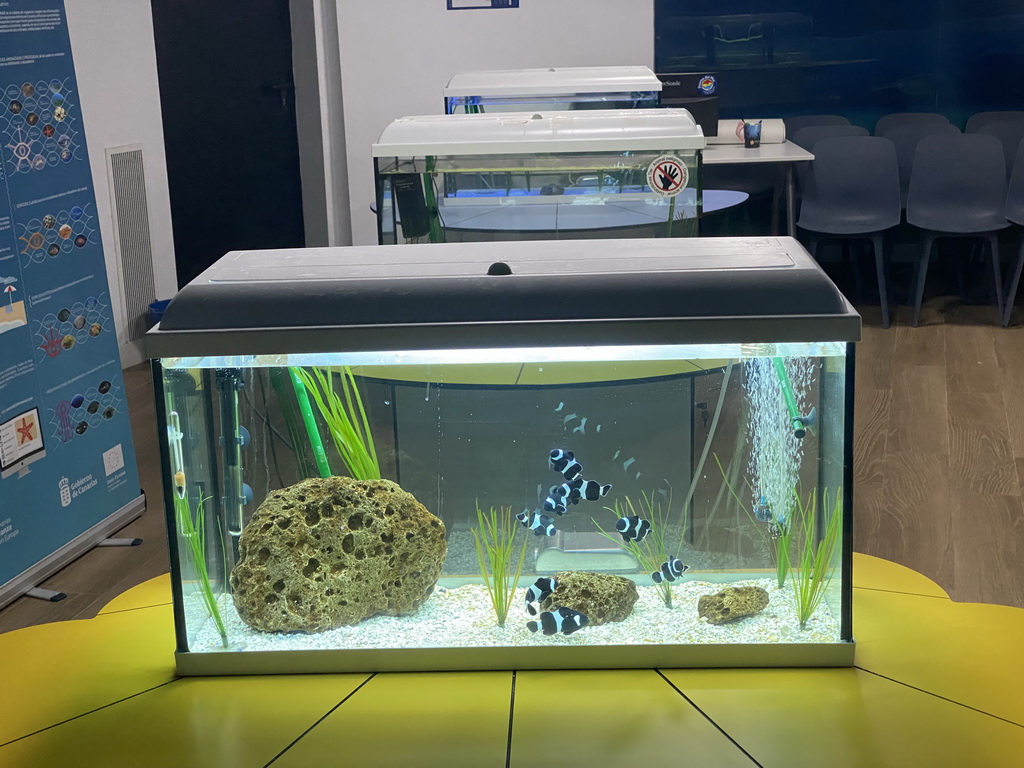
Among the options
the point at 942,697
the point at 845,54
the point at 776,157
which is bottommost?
the point at 942,697

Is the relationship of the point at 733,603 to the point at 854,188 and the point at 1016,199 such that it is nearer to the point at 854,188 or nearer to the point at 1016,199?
the point at 854,188

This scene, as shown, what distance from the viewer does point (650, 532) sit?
1.53 m

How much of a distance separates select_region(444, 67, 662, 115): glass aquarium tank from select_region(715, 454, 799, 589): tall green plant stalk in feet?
9.97

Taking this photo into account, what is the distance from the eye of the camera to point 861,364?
5492 millimetres

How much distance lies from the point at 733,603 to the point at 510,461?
0.39 metres

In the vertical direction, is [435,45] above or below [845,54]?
above

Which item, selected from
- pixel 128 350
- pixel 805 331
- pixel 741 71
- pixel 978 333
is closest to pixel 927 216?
pixel 978 333

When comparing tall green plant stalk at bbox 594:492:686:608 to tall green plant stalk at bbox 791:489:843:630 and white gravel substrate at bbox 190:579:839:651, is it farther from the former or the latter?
tall green plant stalk at bbox 791:489:843:630

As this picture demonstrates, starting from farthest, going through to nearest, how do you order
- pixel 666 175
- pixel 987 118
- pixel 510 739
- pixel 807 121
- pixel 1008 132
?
1. pixel 807 121
2. pixel 987 118
3. pixel 1008 132
4. pixel 666 175
5. pixel 510 739

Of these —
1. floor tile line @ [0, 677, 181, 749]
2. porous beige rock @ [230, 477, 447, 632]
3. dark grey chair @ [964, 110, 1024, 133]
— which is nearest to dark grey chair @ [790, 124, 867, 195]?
→ dark grey chair @ [964, 110, 1024, 133]

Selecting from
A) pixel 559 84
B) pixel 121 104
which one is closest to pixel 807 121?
pixel 559 84

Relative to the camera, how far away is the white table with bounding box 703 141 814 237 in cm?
610

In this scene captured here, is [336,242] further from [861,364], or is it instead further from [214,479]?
[214,479]

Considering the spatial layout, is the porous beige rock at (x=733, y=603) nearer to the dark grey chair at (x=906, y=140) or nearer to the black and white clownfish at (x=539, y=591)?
the black and white clownfish at (x=539, y=591)
